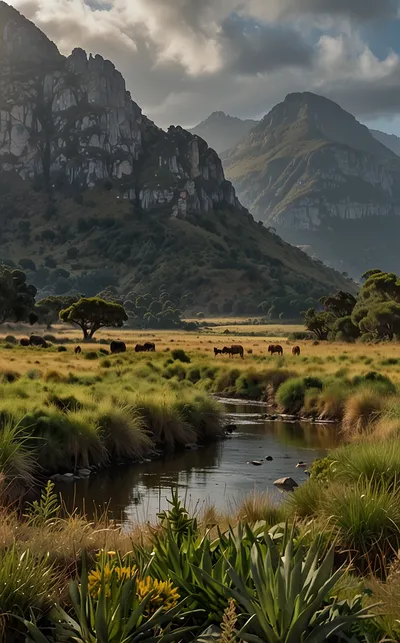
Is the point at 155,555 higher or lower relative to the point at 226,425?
higher

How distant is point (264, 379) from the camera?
4422 centimetres

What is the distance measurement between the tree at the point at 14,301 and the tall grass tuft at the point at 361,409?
71.4 metres

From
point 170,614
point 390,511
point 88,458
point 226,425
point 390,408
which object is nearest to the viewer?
point 170,614

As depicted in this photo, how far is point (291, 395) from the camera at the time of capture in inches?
1500

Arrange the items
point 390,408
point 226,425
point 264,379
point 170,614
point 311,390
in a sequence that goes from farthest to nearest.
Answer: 1. point 264,379
2. point 311,390
3. point 226,425
4. point 390,408
5. point 170,614

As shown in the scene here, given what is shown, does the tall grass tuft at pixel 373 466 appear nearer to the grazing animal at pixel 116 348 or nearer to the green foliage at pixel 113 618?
the green foliage at pixel 113 618

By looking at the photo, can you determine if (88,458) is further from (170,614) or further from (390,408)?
(170,614)

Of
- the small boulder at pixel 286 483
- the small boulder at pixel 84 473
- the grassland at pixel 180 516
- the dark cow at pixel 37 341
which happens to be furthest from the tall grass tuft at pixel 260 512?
the dark cow at pixel 37 341

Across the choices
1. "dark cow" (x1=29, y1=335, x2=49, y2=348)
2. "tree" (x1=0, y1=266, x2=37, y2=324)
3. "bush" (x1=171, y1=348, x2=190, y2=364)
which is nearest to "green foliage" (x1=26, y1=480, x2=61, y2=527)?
"bush" (x1=171, y1=348, x2=190, y2=364)

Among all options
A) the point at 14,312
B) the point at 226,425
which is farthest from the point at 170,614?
the point at 14,312

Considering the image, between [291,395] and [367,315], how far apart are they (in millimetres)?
48943

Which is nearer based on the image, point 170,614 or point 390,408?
Answer: point 170,614

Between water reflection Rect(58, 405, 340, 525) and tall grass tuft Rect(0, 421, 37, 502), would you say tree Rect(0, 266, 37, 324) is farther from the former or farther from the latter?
tall grass tuft Rect(0, 421, 37, 502)

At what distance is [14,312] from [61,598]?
96800 mm
